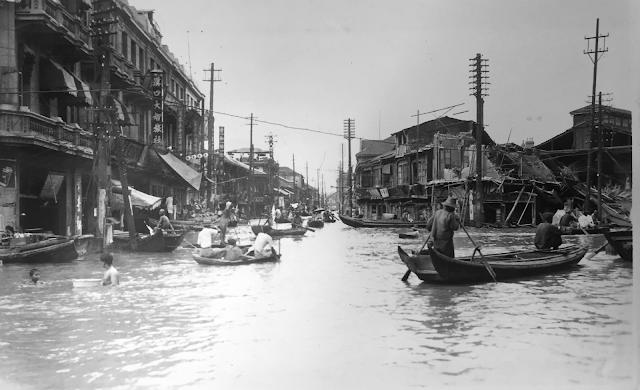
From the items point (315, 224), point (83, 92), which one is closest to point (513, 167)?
point (83, 92)

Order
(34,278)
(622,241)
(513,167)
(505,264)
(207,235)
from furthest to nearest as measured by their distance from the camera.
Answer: (207,235)
(505,264)
(34,278)
(513,167)
(622,241)

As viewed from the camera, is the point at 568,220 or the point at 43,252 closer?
the point at 568,220

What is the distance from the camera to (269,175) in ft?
29.6

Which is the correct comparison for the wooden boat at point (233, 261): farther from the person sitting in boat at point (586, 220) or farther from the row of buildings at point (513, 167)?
the person sitting in boat at point (586, 220)

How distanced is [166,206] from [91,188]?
0.89m

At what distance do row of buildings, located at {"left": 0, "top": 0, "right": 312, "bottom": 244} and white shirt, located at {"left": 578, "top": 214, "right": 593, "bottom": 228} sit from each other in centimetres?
418

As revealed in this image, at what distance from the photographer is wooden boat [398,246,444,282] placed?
637cm

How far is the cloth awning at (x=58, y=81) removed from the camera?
21.1 feet

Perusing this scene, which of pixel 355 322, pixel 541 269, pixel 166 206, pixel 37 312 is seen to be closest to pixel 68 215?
pixel 166 206

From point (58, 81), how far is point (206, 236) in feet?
9.87

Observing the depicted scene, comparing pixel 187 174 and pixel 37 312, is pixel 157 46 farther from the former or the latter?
pixel 37 312

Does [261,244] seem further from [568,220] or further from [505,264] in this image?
[568,220]

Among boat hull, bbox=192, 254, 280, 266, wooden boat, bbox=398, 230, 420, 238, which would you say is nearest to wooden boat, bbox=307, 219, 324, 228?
boat hull, bbox=192, 254, 280, 266

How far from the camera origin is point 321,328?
4.76 meters
